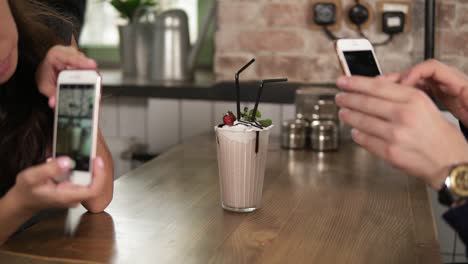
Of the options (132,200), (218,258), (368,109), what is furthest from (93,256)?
(368,109)

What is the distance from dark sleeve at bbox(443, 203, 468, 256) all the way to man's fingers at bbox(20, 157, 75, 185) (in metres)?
0.49

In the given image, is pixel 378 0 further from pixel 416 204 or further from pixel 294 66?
pixel 416 204

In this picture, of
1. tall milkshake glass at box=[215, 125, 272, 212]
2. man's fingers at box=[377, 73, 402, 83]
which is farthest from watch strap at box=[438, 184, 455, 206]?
tall milkshake glass at box=[215, 125, 272, 212]

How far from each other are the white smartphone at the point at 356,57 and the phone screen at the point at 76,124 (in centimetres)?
41

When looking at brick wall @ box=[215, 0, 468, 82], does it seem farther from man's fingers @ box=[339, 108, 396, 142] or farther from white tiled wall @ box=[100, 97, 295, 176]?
man's fingers @ box=[339, 108, 396, 142]

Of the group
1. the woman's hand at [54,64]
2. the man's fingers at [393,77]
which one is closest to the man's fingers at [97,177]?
the woman's hand at [54,64]

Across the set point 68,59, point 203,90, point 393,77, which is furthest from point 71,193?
point 203,90

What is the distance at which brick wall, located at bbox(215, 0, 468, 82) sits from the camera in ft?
6.90

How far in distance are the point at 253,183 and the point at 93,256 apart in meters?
0.33

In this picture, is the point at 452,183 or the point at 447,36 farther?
the point at 447,36

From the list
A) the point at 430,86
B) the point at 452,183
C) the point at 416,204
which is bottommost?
the point at 416,204

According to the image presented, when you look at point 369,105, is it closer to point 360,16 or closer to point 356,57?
point 356,57

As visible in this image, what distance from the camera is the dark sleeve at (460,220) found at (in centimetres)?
81

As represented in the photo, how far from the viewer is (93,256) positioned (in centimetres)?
92
